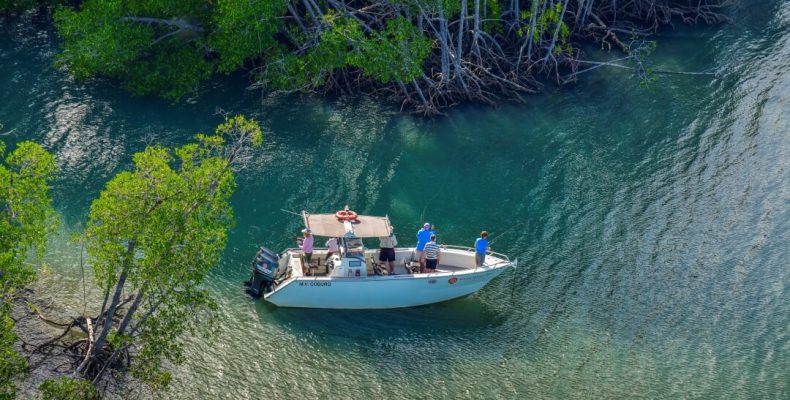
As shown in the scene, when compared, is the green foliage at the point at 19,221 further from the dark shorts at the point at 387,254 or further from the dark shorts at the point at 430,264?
the dark shorts at the point at 430,264

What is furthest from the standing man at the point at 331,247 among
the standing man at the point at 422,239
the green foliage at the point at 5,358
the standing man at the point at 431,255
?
the green foliage at the point at 5,358

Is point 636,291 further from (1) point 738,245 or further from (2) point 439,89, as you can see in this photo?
(2) point 439,89

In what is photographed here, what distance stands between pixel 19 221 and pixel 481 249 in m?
15.9

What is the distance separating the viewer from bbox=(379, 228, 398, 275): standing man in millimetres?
35500

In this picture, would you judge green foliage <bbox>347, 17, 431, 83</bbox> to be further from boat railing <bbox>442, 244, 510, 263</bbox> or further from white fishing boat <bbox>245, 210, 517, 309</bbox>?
white fishing boat <bbox>245, 210, 517, 309</bbox>

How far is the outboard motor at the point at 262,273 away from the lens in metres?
35.0

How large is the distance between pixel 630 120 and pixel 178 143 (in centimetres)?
2221

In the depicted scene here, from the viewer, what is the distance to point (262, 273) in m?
34.9

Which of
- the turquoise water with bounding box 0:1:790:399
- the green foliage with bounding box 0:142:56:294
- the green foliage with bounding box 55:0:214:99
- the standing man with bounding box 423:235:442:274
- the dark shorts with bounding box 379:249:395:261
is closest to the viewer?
the green foliage with bounding box 0:142:56:294

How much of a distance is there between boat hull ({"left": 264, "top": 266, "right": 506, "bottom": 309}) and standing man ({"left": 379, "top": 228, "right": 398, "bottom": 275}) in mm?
1212

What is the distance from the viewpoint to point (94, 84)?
5066 centimetres

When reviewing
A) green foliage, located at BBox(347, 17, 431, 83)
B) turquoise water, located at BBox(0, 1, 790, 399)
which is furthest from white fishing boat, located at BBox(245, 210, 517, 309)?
green foliage, located at BBox(347, 17, 431, 83)

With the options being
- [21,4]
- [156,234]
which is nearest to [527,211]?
[156,234]

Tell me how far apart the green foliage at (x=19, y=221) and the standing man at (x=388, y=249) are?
1171 cm
